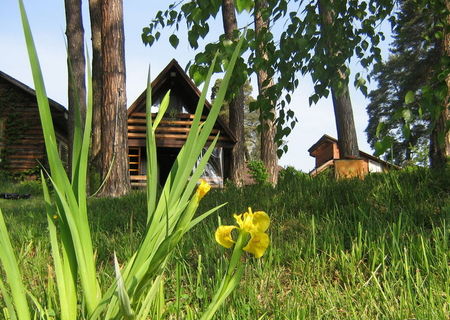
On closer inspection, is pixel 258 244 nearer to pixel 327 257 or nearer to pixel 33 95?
pixel 327 257

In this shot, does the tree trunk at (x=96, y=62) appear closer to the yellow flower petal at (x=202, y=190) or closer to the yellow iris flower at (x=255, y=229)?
the yellow flower petal at (x=202, y=190)

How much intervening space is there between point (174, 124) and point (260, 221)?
65.0ft

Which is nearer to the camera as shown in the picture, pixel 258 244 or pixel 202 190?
pixel 258 244

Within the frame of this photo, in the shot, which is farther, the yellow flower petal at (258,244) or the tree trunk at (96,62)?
the tree trunk at (96,62)

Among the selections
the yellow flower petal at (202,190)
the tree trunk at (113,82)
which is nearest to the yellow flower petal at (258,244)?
the yellow flower petal at (202,190)

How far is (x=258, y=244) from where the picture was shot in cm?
109

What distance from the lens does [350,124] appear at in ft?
39.8

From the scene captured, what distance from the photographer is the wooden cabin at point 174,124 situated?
1892cm

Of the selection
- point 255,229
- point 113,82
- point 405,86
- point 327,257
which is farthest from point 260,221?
point 405,86

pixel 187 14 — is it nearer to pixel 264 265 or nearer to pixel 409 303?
pixel 264 265

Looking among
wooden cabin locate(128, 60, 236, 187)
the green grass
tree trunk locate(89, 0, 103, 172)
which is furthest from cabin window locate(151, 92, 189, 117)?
the green grass

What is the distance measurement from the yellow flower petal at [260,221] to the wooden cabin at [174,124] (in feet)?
55.8

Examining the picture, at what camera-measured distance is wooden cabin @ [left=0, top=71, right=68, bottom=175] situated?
20.0 meters

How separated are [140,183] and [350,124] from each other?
381 inches
